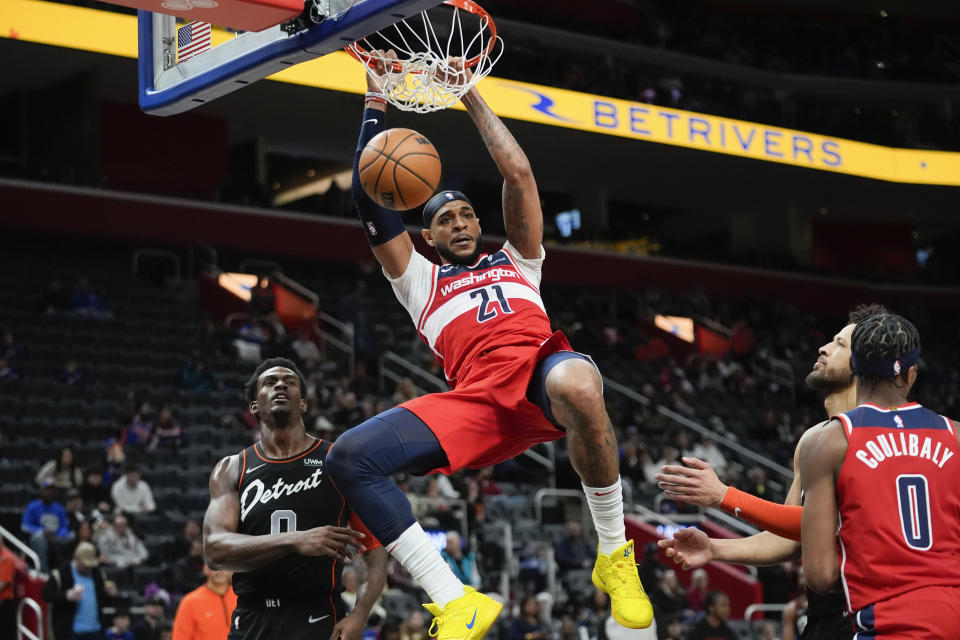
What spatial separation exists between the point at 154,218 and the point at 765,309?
43.9 ft

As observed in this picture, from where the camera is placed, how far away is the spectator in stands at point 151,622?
1110cm

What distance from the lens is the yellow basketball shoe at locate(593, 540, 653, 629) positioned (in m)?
5.33

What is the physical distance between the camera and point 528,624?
1279 cm

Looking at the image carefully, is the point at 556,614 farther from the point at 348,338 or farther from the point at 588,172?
the point at 588,172

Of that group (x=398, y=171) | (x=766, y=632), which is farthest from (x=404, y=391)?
(x=398, y=171)

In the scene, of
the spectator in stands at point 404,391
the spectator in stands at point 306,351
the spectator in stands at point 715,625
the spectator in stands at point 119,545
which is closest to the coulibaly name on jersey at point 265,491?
the spectator in stands at point 715,625

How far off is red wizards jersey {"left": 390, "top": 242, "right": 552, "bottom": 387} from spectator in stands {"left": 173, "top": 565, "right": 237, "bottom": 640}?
248 cm

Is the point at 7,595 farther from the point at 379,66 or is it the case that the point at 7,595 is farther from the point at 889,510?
the point at 889,510

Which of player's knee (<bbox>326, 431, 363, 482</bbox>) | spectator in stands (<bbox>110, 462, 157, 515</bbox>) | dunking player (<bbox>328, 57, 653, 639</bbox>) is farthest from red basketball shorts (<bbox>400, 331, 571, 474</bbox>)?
spectator in stands (<bbox>110, 462, 157, 515</bbox>)

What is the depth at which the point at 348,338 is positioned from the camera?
71.2ft

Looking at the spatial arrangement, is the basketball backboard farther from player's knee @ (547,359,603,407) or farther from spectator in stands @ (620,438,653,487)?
spectator in stands @ (620,438,653,487)

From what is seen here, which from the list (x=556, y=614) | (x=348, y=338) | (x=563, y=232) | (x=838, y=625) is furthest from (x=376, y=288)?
(x=838, y=625)

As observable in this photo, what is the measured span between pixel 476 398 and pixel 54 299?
15.1 meters

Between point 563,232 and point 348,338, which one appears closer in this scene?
point 348,338
